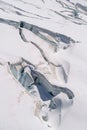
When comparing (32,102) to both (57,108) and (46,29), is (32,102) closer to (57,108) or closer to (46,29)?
(57,108)

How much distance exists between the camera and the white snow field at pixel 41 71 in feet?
6.34

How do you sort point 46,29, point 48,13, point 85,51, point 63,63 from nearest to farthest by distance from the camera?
point 63,63 → point 85,51 → point 46,29 → point 48,13

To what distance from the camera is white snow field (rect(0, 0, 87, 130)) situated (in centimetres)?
193

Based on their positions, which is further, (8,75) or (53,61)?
(53,61)

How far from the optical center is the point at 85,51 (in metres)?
3.08

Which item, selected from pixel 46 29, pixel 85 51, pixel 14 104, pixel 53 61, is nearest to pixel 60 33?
pixel 46 29

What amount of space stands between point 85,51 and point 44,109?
1.18 meters

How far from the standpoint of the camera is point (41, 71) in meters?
2.53

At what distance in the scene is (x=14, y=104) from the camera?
1.92 metres

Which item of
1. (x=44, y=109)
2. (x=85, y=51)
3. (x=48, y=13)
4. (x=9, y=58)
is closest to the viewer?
(x=44, y=109)

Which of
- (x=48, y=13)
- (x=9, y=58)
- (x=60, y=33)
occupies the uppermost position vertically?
(x=9, y=58)

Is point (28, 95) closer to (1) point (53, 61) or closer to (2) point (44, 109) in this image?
(2) point (44, 109)

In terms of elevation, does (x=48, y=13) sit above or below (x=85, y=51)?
below

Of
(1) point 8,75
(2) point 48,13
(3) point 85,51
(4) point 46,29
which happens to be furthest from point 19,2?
(1) point 8,75
